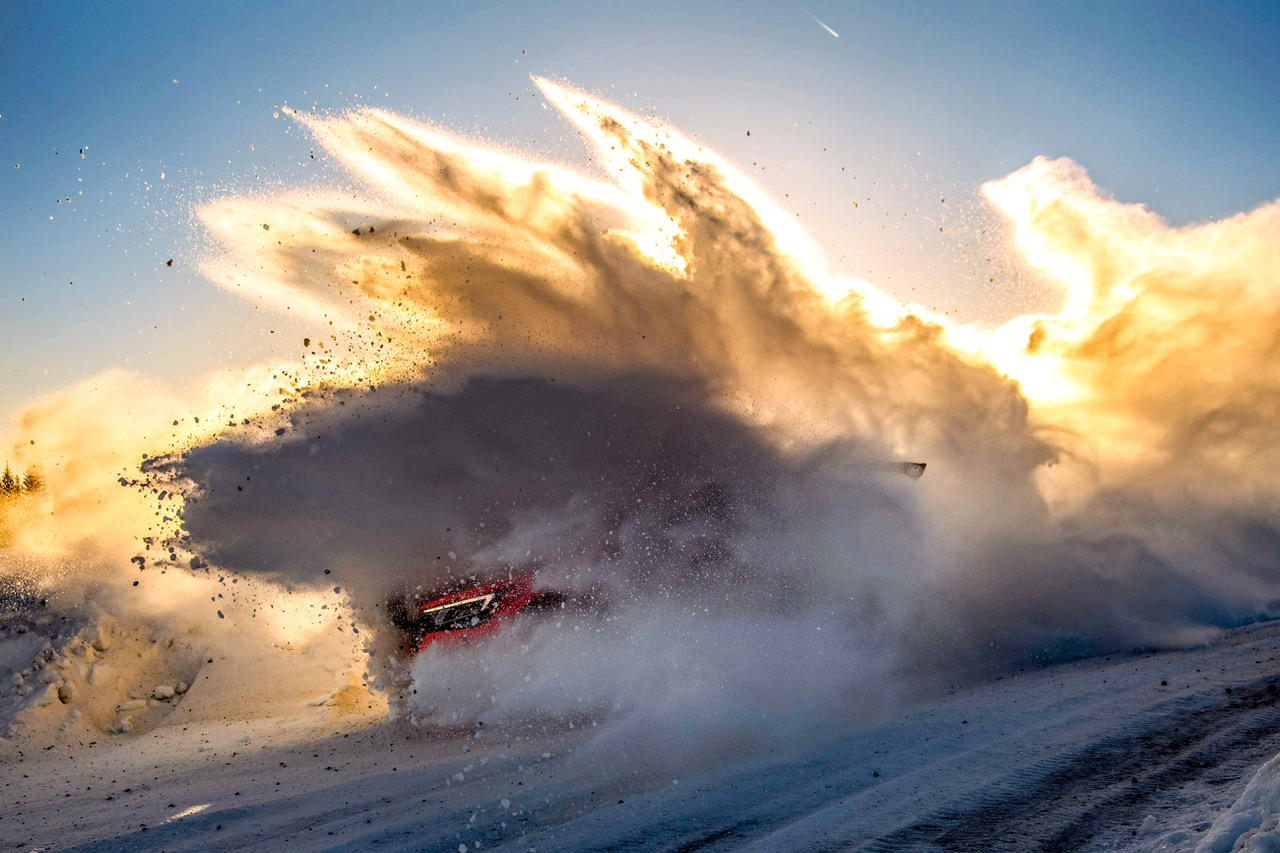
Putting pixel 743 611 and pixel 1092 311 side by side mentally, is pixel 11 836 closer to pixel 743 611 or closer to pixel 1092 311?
pixel 743 611

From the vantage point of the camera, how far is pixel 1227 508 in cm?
1115

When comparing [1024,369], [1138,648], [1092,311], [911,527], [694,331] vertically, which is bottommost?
[1138,648]

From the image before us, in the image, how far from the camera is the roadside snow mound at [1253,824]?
3023 millimetres

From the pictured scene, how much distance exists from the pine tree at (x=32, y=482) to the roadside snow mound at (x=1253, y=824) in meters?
17.1

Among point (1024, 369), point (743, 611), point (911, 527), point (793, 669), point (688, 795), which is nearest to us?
point (688, 795)

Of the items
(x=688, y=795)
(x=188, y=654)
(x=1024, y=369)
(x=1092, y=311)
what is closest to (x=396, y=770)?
(x=688, y=795)

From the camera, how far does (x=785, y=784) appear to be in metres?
5.33

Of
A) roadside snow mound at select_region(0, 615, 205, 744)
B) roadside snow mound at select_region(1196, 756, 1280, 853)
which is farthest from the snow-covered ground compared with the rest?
roadside snow mound at select_region(0, 615, 205, 744)

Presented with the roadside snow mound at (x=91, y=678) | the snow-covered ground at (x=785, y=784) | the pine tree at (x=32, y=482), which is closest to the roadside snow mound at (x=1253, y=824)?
the snow-covered ground at (x=785, y=784)

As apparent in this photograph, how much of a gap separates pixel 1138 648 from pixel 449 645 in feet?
30.0

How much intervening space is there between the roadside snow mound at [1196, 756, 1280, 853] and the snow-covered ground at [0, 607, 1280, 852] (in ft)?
0.03

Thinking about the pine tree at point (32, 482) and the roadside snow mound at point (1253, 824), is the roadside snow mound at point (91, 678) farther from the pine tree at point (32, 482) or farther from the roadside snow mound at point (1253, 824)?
the roadside snow mound at point (1253, 824)

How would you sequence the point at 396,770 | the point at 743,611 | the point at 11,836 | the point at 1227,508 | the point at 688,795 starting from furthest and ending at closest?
the point at 1227,508 → the point at 743,611 → the point at 396,770 → the point at 11,836 → the point at 688,795

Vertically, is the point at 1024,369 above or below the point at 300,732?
above
